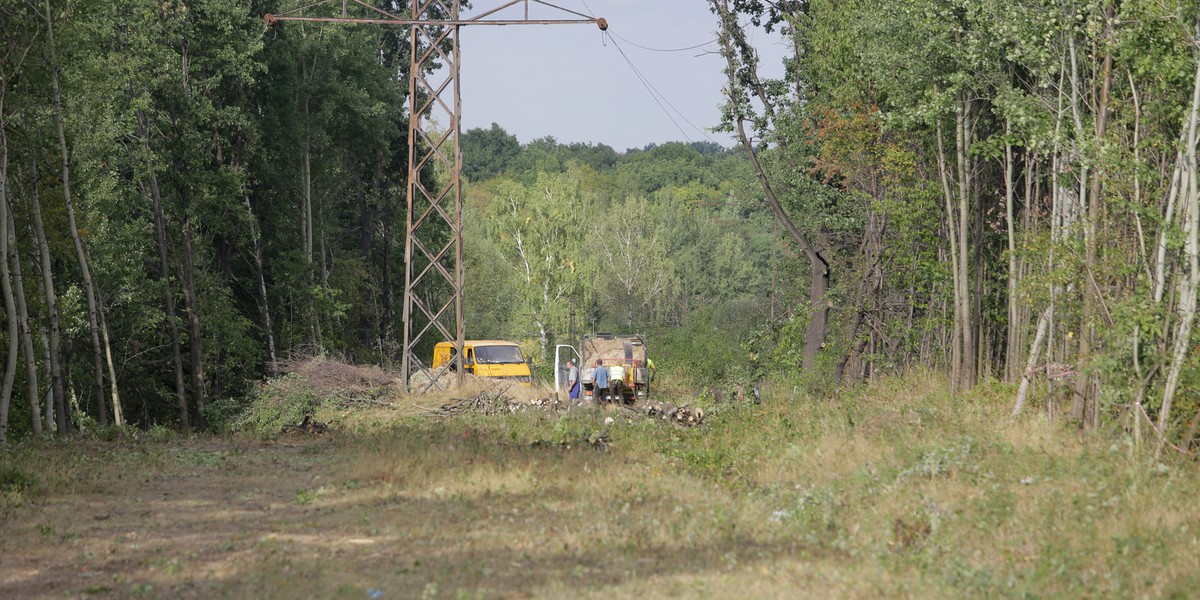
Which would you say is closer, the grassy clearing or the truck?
the grassy clearing

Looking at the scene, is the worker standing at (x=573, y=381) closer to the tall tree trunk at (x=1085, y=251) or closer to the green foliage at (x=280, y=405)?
the green foliage at (x=280, y=405)

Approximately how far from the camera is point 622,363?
33.8 m

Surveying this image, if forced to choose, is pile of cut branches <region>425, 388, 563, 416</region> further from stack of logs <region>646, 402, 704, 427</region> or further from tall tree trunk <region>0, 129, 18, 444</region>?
tall tree trunk <region>0, 129, 18, 444</region>

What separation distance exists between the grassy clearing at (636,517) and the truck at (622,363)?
14370mm

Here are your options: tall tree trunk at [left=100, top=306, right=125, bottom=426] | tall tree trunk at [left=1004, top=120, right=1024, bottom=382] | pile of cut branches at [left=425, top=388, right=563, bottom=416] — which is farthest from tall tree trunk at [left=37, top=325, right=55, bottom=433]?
tall tree trunk at [left=1004, top=120, right=1024, bottom=382]

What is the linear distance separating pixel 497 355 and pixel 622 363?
5164mm

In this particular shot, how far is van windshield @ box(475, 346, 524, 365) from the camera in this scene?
3691 centimetres

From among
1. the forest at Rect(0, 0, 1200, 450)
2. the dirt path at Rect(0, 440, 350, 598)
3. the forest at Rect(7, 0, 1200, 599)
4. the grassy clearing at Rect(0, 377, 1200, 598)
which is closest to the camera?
the grassy clearing at Rect(0, 377, 1200, 598)

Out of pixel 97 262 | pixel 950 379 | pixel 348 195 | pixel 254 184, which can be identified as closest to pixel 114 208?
pixel 97 262

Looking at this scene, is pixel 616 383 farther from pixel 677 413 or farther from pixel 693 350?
pixel 693 350

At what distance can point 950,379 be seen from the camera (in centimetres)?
2219

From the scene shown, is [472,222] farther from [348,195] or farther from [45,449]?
[45,449]

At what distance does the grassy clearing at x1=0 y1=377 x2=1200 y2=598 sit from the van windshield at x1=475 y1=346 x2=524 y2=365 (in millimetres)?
18178

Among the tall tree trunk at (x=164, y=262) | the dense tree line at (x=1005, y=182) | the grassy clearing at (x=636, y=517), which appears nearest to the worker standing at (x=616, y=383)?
the dense tree line at (x=1005, y=182)
